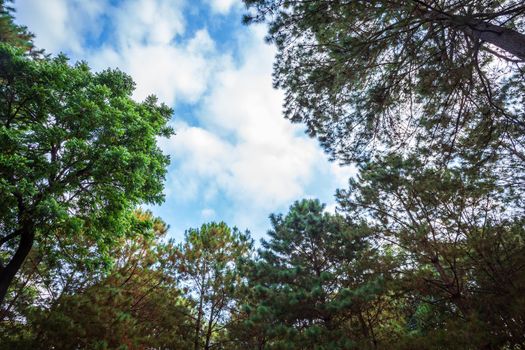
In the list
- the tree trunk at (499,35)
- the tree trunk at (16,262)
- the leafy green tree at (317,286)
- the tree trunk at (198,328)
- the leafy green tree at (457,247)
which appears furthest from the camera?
the tree trunk at (198,328)

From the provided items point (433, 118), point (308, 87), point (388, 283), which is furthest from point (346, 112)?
point (388, 283)

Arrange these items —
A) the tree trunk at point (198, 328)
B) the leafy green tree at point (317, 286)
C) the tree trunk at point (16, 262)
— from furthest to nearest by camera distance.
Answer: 1. the tree trunk at point (198, 328)
2. the leafy green tree at point (317, 286)
3. the tree trunk at point (16, 262)

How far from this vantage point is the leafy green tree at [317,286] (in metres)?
8.59

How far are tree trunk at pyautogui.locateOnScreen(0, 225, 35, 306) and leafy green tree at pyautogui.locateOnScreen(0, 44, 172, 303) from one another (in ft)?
0.06

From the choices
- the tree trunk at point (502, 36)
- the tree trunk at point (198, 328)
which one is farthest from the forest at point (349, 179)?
the tree trunk at point (198, 328)

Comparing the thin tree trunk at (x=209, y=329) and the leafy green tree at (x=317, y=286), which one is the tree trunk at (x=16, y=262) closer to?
the leafy green tree at (x=317, y=286)

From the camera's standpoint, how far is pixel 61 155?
6.74 metres

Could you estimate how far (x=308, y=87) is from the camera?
20.8 feet

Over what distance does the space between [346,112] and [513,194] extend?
443 cm

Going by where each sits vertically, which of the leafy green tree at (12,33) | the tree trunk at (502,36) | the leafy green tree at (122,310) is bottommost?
the leafy green tree at (122,310)

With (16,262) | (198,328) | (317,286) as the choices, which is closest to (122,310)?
(16,262)

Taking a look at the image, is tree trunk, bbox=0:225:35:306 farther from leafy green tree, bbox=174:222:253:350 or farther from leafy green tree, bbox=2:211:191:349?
leafy green tree, bbox=174:222:253:350

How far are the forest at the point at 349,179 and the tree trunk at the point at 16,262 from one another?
1.3 inches

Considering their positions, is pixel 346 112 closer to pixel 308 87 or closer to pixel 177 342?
pixel 308 87
